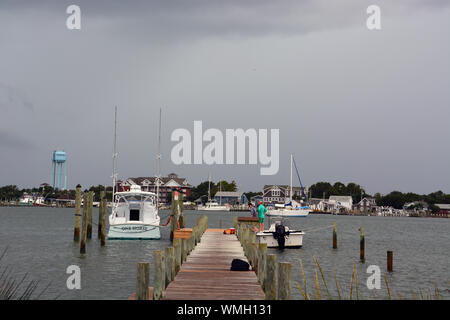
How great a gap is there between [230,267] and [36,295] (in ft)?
24.5

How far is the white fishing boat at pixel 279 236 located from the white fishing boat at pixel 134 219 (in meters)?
9.27

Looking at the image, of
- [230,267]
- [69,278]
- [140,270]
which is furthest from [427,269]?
[140,270]

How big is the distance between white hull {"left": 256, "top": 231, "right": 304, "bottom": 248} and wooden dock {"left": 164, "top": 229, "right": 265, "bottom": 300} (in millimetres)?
13009

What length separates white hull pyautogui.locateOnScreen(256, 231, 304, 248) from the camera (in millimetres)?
35562

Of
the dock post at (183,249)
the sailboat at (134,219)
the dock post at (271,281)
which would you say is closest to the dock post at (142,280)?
the dock post at (271,281)

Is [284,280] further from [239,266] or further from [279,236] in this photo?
[279,236]

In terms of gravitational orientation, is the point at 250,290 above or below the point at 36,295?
above

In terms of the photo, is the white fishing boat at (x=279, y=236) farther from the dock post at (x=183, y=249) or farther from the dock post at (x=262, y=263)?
the dock post at (x=262, y=263)

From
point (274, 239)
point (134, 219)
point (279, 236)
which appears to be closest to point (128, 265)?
point (274, 239)

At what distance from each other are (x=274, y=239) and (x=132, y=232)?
11128mm

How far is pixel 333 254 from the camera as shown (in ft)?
129

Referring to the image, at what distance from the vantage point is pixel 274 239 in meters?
35.9
